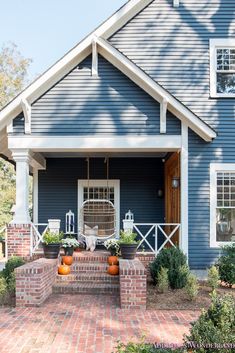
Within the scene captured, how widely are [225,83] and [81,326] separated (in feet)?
24.1

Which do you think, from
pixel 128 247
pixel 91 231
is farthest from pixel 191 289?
pixel 91 231

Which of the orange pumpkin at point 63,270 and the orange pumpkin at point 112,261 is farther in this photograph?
the orange pumpkin at point 112,261

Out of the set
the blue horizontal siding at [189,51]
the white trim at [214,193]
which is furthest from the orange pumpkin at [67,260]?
the blue horizontal siding at [189,51]

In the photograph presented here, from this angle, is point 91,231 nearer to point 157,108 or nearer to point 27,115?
point 27,115

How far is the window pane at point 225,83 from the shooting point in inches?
401

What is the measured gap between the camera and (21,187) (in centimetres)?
943

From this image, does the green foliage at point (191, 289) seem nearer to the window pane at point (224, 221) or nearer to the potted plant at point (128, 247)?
the potted plant at point (128, 247)

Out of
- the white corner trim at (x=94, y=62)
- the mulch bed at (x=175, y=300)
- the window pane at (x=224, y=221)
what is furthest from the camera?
the window pane at (x=224, y=221)

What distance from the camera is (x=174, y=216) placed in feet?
35.9

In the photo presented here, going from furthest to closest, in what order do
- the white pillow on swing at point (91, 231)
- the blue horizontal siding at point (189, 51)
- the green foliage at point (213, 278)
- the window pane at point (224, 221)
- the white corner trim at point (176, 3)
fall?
the white pillow on swing at point (91, 231)
the white corner trim at point (176, 3)
the blue horizontal siding at point (189, 51)
the window pane at point (224, 221)
the green foliage at point (213, 278)

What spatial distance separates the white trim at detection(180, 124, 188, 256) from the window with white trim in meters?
1.60

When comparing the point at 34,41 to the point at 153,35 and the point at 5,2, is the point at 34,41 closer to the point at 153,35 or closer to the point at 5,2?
the point at 5,2

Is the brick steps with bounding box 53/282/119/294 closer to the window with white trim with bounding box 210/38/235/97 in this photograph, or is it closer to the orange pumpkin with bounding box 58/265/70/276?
the orange pumpkin with bounding box 58/265/70/276

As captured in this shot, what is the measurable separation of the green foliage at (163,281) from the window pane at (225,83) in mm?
5151
